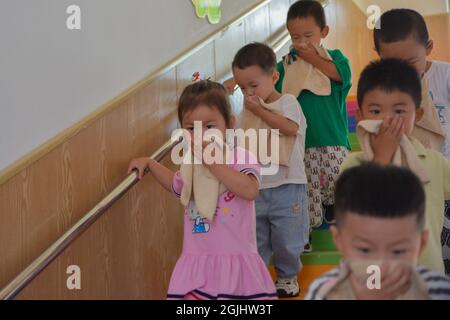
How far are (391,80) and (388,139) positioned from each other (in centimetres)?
23

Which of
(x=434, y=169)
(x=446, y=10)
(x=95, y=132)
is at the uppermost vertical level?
(x=446, y=10)

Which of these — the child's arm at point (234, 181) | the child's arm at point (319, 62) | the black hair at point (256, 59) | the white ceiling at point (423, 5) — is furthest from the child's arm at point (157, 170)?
the white ceiling at point (423, 5)

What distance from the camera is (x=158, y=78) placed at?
3221mm

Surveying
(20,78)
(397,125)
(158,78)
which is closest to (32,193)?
(20,78)

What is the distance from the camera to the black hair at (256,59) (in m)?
2.88

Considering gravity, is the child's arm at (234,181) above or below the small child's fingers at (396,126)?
below

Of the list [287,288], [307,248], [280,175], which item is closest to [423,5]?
[307,248]

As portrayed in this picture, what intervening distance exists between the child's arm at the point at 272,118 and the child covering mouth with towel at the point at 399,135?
0.78 meters

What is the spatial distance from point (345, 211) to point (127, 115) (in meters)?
1.77

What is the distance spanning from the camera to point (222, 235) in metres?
2.24

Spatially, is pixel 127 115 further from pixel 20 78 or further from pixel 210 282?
pixel 210 282

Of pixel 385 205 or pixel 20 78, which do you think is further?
pixel 20 78

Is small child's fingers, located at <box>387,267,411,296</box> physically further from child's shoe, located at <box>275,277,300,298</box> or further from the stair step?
the stair step

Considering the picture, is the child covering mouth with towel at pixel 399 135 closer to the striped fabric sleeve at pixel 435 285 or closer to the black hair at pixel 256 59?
the striped fabric sleeve at pixel 435 285
